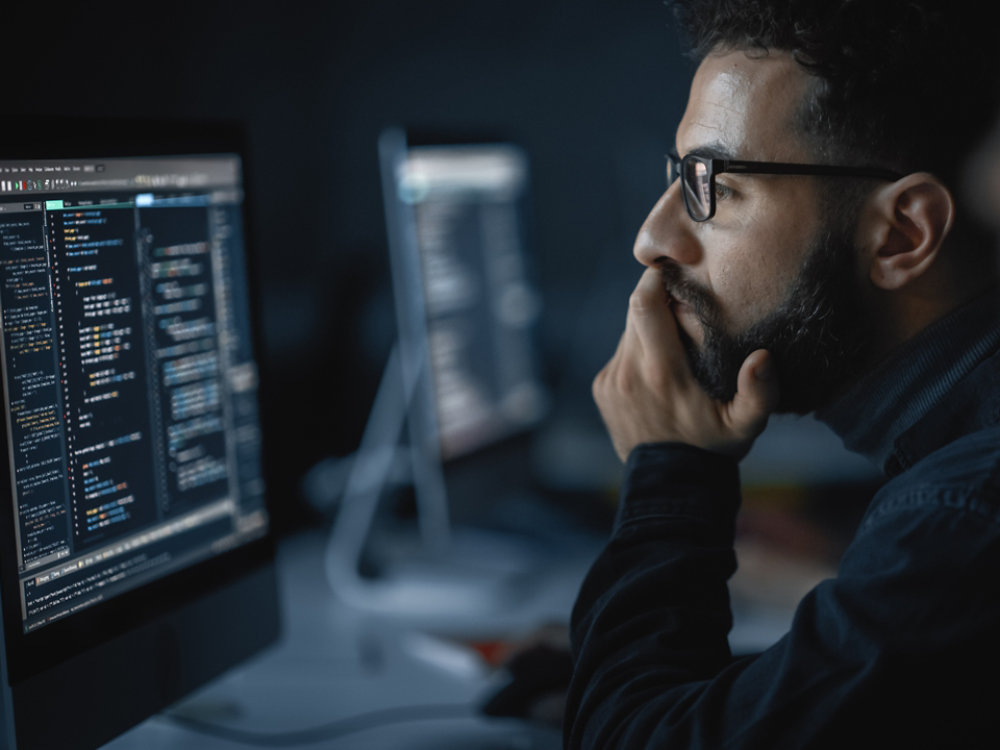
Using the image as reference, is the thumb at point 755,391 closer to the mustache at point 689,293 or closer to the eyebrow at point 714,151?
the mustache at point 689,293

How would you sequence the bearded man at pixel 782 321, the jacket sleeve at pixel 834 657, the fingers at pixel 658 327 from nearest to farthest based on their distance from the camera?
the jacket sleeve at pixel 834 657, the bearded man at pixel 782 321, the fingers at pixel 658 327

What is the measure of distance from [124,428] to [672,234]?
586mm

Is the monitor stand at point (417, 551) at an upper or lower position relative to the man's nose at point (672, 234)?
lower

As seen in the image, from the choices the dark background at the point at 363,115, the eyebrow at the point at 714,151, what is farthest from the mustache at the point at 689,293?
the dark background at the point at 363,115

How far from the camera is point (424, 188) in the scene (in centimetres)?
153

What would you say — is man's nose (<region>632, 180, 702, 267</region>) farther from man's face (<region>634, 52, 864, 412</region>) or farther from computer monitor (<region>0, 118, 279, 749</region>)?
computer monitor (<region>0, 118, 279, 749</region>)

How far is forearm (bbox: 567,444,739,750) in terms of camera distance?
2.73ft

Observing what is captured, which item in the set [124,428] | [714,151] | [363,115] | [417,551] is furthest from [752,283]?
[363,115]

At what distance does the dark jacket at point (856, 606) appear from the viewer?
0.70m

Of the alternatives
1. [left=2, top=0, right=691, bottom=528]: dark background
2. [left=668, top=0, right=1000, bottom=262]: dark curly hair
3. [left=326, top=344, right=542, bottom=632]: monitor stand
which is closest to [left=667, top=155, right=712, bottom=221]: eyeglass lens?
[left=668, top=0, right=1000, bottom=262]: dark curly hair

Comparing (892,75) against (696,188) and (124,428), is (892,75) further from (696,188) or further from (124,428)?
(124,428)

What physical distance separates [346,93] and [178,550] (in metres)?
1.33

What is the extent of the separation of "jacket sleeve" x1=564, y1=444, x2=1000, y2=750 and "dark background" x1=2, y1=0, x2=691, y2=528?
878mm

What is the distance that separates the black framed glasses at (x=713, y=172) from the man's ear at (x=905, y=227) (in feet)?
0.07
